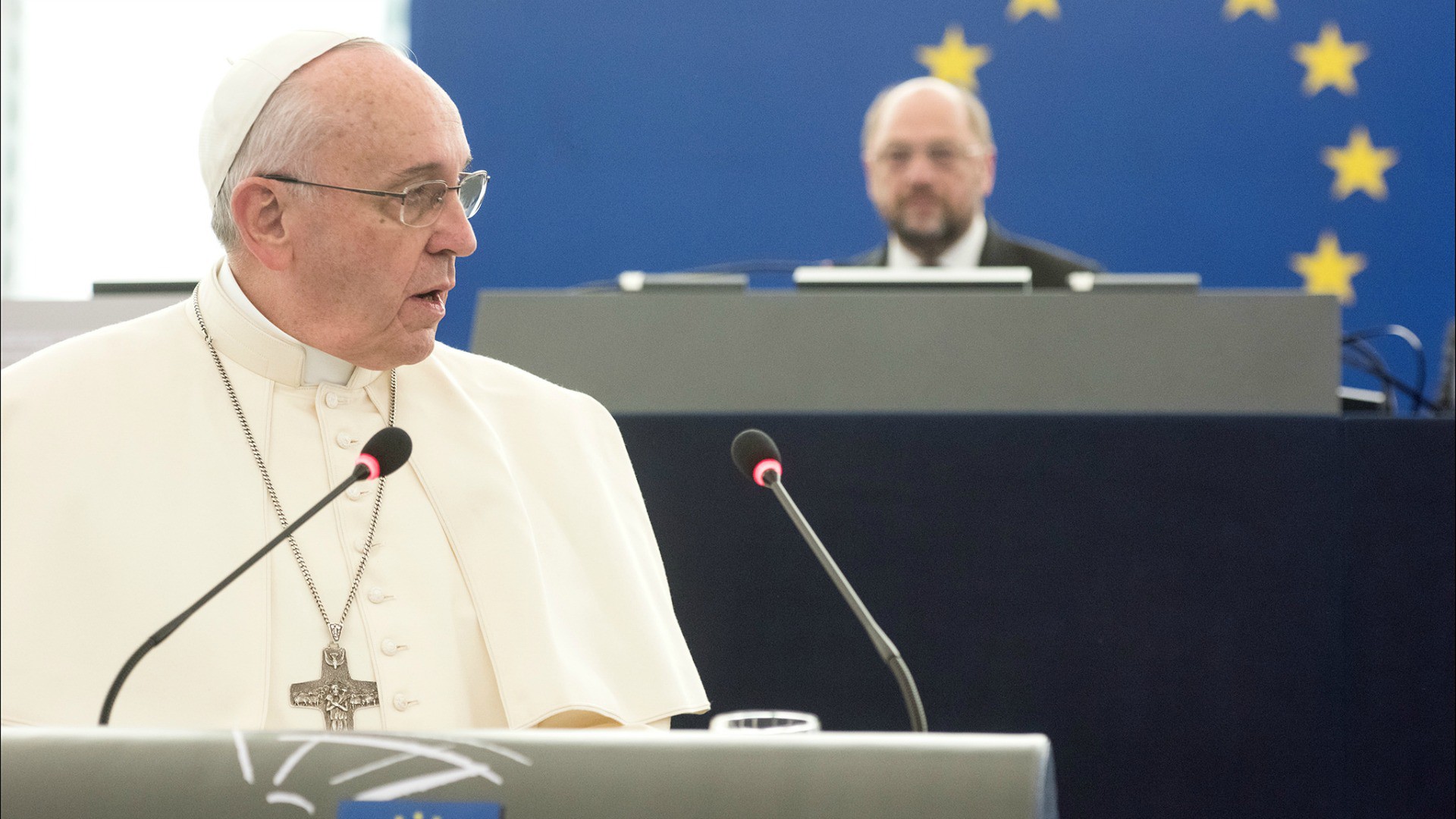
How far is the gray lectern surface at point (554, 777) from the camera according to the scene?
→ 3.54 ft

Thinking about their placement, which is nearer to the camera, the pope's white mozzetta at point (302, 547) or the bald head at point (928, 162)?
the pope's white mozzetta at point (302, 547)

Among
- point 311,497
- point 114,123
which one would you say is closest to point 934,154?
point 114,123

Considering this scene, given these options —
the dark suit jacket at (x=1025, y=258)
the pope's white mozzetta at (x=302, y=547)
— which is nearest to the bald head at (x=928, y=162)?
the dark suit jacket at (x=1025, y=258)

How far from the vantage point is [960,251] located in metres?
5.63

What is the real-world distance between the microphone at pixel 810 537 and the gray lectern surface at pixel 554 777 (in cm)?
50

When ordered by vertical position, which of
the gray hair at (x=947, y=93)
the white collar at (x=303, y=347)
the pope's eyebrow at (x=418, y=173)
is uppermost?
the gray hair at (x=947, y=93)

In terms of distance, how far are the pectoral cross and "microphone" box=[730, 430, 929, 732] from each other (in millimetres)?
539

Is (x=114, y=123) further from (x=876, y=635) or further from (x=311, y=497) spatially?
(x=876, y=635)

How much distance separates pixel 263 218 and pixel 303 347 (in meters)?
0.18

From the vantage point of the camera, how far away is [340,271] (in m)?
1.93

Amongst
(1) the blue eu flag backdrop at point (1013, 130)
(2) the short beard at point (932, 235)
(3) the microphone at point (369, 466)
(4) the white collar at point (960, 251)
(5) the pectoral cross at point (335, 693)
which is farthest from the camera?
(1) the blue eu flag backdrop at point (1013, 130)

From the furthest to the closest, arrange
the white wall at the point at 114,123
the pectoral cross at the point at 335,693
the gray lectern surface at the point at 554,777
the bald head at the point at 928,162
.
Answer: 1. the white wall at the point at 114,123
2. the bald head at the point at 928,162
3. the pectoral cross at the point at 335,693
4. the gray lectern surface at the point at 554,777

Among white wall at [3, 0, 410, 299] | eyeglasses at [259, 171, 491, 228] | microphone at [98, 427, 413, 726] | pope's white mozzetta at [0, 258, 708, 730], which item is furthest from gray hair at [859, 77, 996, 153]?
microphone at [98, 427, 413, 726]

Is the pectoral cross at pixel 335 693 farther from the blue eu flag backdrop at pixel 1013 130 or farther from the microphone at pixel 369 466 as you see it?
the blue eu flag backdrop at pixel 1013 130
